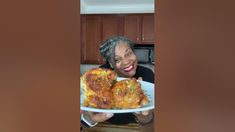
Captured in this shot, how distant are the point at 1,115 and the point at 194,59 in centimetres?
71

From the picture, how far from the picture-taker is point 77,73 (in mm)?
915

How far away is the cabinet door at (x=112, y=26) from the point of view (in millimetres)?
881

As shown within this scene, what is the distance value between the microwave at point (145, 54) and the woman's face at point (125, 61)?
0.06 feet

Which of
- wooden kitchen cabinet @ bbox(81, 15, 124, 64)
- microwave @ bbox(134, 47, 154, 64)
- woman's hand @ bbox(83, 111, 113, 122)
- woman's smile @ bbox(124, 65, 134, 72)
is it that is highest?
wooden kitchen cabinet @ bbox(81, 15, 124, 64)

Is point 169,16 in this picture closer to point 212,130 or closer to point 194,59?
point 194,59

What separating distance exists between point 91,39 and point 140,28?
0.58 feet

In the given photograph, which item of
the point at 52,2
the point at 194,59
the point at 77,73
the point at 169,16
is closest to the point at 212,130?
the point at 194,59

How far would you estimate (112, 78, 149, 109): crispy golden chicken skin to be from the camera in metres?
0.89

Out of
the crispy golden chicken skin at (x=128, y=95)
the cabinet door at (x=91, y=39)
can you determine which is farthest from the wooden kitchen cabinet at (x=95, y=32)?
the crispy golden chicken skin at (x=128, y=95)

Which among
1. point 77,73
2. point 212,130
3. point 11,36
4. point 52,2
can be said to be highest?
point 52,2

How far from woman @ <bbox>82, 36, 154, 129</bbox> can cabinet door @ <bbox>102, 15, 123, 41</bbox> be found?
17 mm

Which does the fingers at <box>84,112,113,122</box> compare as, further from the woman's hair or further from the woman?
the woman's hair

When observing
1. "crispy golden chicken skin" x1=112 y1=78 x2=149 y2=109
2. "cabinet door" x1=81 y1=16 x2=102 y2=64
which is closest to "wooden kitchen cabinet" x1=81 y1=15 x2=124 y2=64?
"cabinet door" x1=81 y1=16 x2=102 y2=64

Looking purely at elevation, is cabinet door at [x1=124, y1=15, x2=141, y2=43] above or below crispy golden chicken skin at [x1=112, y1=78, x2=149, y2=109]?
above
